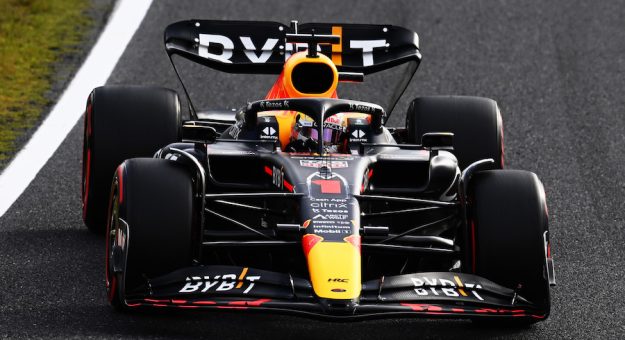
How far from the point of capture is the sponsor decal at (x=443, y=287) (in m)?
7.92

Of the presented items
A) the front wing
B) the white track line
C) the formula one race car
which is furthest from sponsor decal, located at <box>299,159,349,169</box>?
the white track line

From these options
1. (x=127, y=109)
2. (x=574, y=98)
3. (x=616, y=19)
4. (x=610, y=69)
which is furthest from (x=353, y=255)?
(x=616, y=19)

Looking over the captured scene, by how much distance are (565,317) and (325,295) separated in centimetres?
177

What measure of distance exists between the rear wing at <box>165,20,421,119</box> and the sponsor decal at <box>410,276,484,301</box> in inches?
126

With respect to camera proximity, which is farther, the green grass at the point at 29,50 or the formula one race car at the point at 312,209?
the green grass at the point at 29,50

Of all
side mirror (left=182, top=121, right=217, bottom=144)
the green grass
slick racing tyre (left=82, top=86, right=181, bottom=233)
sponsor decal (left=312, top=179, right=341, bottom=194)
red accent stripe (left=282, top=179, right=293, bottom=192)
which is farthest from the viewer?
the green grass

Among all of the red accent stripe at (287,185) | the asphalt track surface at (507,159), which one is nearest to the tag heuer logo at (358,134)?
the red accent stripe at (287,185)

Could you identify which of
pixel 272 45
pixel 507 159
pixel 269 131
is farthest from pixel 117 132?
pixel 507 159

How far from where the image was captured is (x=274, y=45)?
36.8 feet

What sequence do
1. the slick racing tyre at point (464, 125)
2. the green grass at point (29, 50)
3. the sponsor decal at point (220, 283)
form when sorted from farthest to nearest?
the green grass at point (29, 50), the slick racing tyre at point (464, 125), the sponsor decal at point (220, 283)

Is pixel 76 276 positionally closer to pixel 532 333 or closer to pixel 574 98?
pixel 532 333

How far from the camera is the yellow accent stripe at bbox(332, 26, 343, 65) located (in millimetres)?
11165

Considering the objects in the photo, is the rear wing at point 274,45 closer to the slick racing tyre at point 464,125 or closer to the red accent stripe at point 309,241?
the slick racing tyre at point 464,125

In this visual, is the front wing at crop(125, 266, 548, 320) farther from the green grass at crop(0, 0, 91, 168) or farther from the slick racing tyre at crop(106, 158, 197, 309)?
the green grass at crop(0, 0, 91, 168)
